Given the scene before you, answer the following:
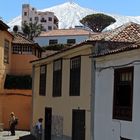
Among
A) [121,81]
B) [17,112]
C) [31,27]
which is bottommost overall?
[17,112]

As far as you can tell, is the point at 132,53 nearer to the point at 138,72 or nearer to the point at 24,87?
the point at 138,72

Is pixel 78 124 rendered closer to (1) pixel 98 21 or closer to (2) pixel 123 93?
(2) pixel 123 93

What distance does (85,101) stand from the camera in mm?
19672

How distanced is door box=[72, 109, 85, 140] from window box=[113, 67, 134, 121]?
3136mm

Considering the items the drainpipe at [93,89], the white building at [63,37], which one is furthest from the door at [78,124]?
the white building at [63,37]

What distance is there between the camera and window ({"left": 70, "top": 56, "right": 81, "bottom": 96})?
2072cm

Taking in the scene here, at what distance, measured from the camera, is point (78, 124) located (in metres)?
20.5

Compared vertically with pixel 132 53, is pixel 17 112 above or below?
below

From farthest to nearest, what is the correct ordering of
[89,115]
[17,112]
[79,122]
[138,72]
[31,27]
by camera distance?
1. [31,27]
2. [17,112]
3. [79,122]
4. [89,115]
5. [138,72]

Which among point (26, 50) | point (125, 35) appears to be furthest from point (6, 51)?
point (125, 35)

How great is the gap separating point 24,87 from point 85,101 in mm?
19713

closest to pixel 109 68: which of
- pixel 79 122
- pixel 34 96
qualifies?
pixel 79 122

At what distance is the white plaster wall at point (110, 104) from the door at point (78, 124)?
139cm

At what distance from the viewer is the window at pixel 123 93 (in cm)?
1596
